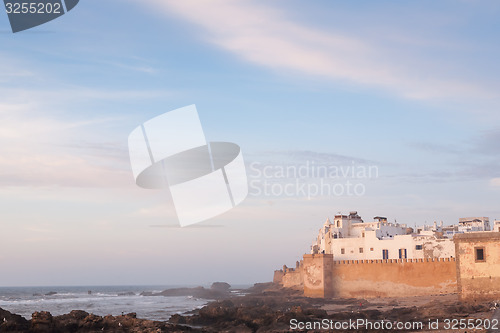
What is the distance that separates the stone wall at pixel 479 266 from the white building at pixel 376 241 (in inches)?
626

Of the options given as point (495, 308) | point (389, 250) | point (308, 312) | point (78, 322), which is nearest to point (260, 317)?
point (308, 312)

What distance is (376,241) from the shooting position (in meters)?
48.6

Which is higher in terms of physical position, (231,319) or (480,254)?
(480,254)

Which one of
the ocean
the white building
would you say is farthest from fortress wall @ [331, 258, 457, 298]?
the ocean

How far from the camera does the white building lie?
4619 centimetres

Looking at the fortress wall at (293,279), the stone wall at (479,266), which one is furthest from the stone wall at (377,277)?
the fortress wall at (293,279)

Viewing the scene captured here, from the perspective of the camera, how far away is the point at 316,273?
44781mm

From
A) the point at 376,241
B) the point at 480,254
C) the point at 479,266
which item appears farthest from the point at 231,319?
the point at 376,241

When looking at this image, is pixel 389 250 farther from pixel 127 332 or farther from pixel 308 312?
pixel 127 332

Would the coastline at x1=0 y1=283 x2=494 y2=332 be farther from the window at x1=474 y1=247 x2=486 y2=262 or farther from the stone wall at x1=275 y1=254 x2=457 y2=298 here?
the stone wall at x1=275 y1=254 x2=457 y2=298

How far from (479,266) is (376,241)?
19052mm

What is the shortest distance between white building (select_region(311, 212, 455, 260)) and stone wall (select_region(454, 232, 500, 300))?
15.9m

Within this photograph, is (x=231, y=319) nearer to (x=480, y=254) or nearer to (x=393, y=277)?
(x=480, y=254)

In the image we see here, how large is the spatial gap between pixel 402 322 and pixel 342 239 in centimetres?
2522
